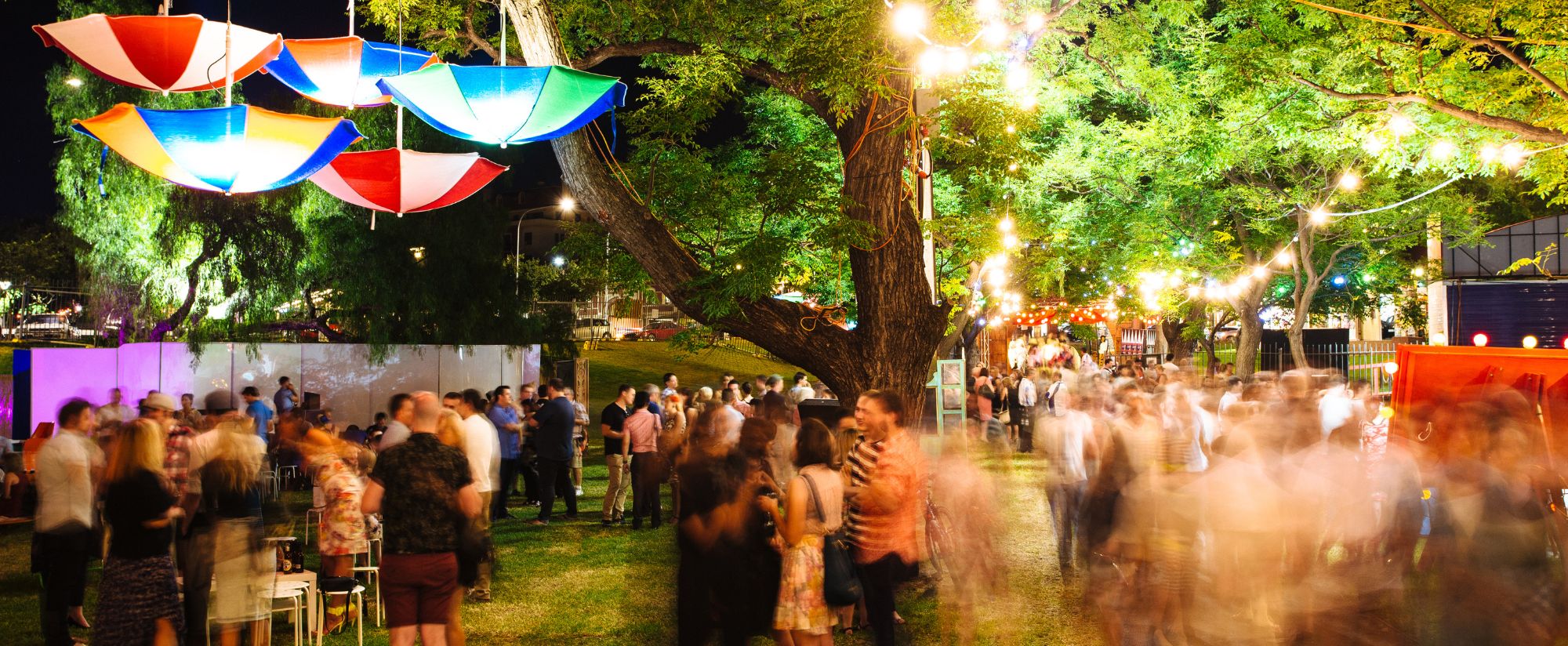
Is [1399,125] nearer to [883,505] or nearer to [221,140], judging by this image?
[883,505]

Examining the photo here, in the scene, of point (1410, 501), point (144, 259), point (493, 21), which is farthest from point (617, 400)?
point (144, 259)

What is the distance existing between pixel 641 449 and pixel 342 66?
4.68 metres

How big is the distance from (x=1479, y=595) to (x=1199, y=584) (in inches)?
51.4

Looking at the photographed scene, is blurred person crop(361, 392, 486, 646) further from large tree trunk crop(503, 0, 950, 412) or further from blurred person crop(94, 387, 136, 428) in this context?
blurred person crop(94, 387, 136, 428)

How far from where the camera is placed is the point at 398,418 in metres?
7.11

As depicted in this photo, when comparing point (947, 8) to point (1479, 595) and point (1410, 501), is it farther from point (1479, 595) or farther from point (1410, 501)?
point (1479, 595)

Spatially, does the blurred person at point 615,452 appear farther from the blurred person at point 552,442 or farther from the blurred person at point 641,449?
the blurred person at point 552,442

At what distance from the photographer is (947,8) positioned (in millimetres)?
8156

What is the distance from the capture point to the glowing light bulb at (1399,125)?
10.9 metres

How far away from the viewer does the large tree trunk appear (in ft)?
27.4

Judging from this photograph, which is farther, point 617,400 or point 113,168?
point 113,168

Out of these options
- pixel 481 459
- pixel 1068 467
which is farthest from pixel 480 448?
pixel 1068 467

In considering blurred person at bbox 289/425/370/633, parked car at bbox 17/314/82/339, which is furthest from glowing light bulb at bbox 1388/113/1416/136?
parked car at bbox 17/314/82/339

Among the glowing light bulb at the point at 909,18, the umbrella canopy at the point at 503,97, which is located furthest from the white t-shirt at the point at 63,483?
the glowing light bulb at the point at 909,18
